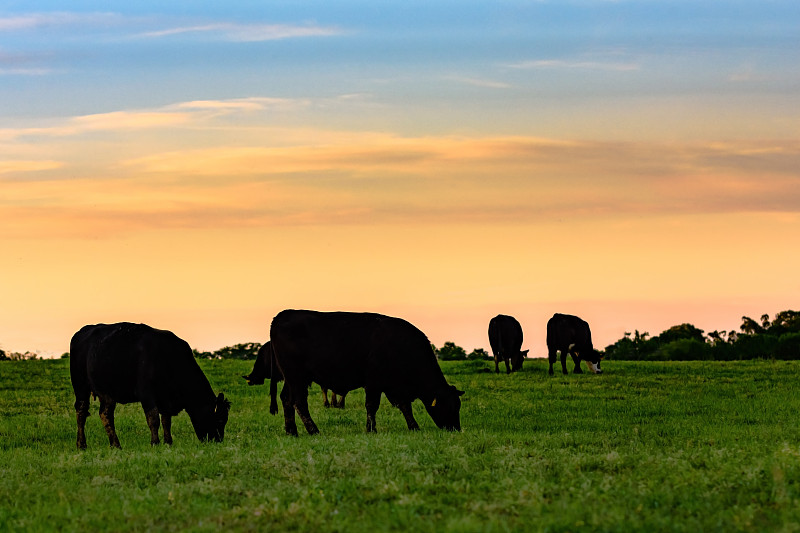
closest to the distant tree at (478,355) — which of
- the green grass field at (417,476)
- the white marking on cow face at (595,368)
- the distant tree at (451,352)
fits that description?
the distant tree at (451,352)

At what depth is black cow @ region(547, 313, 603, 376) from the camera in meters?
43.5

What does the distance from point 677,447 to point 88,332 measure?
1225 centimetres

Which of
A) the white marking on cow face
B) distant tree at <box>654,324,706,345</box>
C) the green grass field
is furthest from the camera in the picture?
distant tree at <box>654,324,706,345</box>

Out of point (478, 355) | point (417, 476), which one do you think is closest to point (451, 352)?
point (478, 355)

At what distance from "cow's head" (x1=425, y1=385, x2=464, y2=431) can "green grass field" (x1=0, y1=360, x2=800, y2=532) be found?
1.03m

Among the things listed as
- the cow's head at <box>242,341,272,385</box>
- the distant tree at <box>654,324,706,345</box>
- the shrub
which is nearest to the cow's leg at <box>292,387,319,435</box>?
the cow's head at <box>242,341,272,385</box>

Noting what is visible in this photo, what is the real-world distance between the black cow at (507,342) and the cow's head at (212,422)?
22778 mm

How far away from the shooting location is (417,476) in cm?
1455

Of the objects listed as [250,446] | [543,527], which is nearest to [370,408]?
[250,446]

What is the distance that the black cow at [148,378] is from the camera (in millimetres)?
21203

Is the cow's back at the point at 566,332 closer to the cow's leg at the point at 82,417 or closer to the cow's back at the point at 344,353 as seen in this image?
the cow's back at the point at 344,353

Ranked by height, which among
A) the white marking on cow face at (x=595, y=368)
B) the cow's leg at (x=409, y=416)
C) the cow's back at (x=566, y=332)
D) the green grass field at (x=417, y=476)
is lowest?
the green grass field at (x=417, y=476)

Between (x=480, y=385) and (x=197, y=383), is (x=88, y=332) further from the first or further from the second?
(x=480, y=385)

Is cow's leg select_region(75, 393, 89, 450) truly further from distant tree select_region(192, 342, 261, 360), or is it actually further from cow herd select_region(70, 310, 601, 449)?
distant tree select_region(192, 342, 261, 360)
